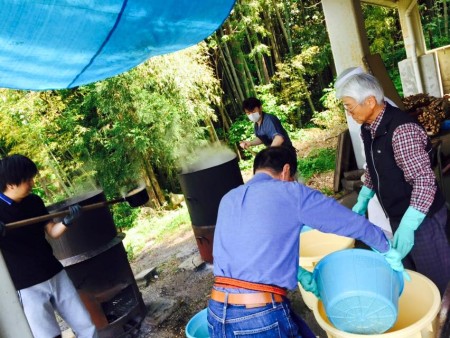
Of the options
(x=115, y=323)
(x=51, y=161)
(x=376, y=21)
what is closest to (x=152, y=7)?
(x=115, y=323)

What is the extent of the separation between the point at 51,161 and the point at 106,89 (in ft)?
8.77

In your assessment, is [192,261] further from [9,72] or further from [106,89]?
[106,89]

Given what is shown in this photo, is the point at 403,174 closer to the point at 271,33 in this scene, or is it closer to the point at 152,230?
the point at 152,230

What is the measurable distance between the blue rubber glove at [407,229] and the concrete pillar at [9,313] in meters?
1.97

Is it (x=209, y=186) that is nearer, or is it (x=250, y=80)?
(x=209, y=186)

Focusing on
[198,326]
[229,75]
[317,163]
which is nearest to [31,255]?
[198,326]

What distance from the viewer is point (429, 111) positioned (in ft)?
18.4

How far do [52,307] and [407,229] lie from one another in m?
2.88

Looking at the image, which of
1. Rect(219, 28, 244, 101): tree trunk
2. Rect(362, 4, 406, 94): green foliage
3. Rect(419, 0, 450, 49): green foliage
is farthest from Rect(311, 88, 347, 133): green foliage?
Rect(419, 0, 450, 49): green foliage

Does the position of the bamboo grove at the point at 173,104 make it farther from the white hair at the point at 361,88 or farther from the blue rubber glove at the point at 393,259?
the blue rubber glove at the point at 393,259

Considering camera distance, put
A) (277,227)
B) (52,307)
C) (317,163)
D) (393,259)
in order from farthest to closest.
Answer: (317,163) < (52,307) < (393,259) < (277,227)

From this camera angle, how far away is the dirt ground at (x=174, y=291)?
3.98 m

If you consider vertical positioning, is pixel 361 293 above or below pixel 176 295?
above

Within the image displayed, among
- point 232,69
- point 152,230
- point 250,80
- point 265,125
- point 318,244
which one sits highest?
point 232,69
